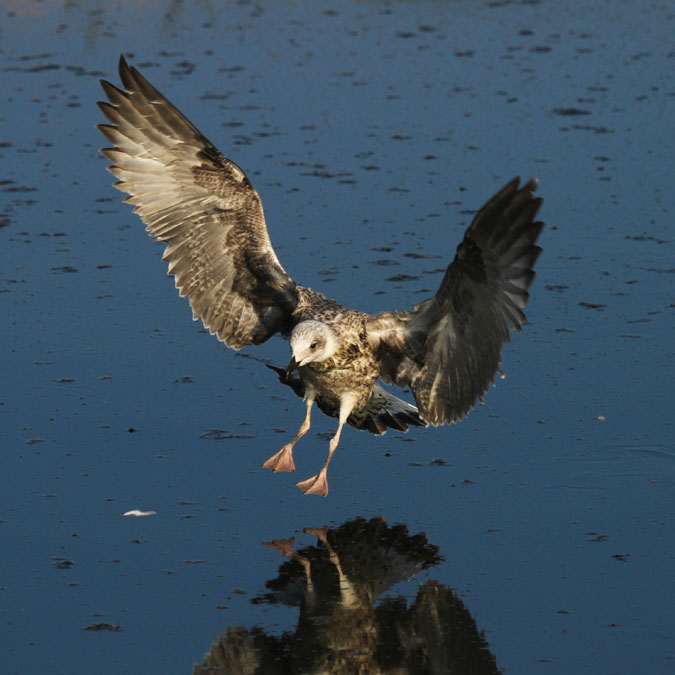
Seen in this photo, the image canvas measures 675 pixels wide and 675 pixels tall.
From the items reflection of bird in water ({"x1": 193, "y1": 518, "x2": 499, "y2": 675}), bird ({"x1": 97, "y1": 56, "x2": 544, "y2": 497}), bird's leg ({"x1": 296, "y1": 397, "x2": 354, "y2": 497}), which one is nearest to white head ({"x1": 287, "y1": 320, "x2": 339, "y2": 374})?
bird ({"x1": 97, "y1": 56, "x2": 544, "y2": 497})

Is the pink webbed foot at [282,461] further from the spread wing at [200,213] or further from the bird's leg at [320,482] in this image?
the spread wing at [200,213]

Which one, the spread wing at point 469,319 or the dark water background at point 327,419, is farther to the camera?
the spread wing at point 469,319

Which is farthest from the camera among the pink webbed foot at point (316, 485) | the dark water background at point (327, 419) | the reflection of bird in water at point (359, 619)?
the pink webbed foot at point (316, 485)

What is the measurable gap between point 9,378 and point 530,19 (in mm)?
10367

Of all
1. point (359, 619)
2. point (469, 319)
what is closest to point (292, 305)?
point (469, 319)

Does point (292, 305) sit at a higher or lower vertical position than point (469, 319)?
lower

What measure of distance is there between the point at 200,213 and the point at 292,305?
0.69 m

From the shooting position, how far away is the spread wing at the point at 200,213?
6.75m

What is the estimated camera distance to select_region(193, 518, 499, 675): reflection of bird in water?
188 inches

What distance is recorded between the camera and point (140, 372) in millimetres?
7516

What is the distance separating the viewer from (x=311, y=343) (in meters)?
6.03

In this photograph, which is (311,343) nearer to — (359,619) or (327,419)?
(327,419)

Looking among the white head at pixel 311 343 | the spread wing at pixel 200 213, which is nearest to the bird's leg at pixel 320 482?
the white head at pixel 311 343

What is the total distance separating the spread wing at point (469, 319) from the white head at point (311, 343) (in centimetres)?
31
